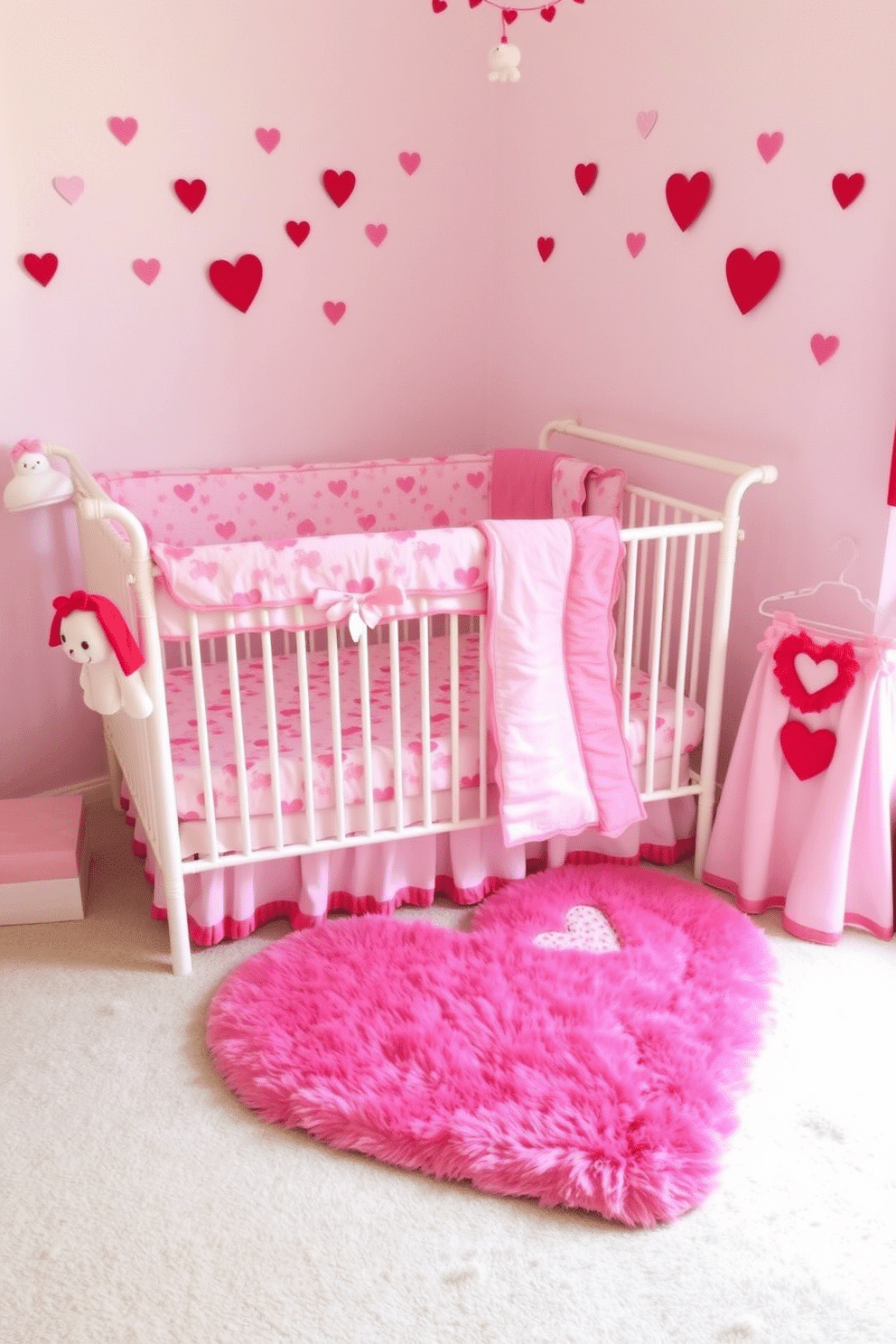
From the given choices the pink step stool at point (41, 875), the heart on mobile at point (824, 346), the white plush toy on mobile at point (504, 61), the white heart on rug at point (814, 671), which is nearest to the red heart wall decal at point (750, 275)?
the heart on mobile at point (824, 346)

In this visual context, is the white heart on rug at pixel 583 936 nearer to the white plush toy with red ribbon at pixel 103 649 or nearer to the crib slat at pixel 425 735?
the crib slat at pixel 425 735

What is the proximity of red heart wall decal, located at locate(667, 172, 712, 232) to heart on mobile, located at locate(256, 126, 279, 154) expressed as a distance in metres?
0.89

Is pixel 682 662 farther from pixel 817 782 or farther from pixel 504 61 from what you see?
pixel 504 61

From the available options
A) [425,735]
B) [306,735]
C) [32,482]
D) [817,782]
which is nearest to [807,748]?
[817,782]

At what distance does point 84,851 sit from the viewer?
2355 mm

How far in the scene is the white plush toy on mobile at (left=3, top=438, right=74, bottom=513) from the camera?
2.30m

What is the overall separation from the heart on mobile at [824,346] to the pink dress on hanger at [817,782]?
0.50m

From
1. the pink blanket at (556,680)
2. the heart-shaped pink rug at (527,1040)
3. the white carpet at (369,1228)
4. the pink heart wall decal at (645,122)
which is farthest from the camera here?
the pink heart wall decal at (645,122)

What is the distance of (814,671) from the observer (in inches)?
82.6

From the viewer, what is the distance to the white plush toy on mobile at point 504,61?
1839 mm

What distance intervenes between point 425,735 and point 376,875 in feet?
1.07

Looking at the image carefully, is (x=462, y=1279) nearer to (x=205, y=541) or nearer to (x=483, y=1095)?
(x=483, y=1095)

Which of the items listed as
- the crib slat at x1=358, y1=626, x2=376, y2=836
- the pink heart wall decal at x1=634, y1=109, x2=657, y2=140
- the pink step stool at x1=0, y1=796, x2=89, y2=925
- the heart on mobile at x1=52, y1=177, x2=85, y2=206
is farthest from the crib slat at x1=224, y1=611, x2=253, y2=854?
the pink heart wall decal at x1=634, y1=109, x2=657, y2=140

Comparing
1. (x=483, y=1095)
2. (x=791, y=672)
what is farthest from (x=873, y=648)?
(x=483, y=1095)
